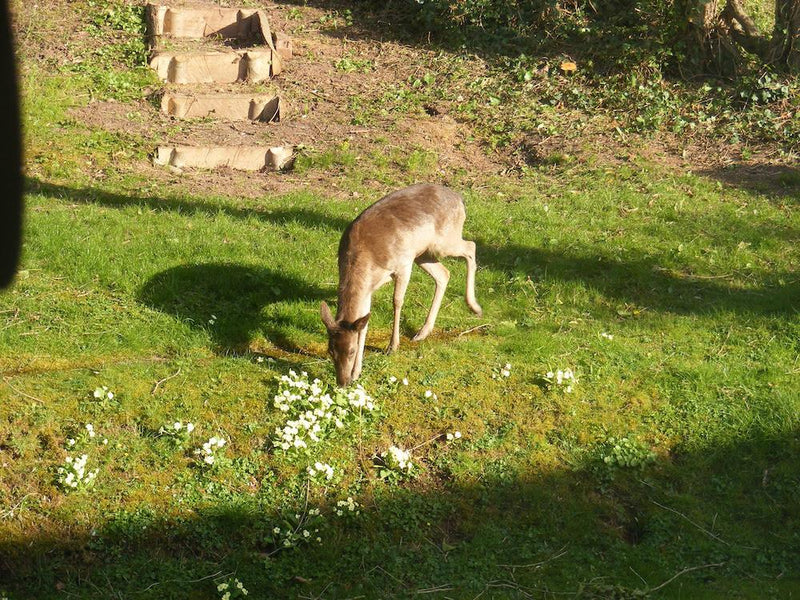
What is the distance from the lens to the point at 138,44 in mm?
15281

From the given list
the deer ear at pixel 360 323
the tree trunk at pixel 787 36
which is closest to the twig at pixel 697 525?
the deer ear at pixel 360 323

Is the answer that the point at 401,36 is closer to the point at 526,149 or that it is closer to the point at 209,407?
the point at 526,149

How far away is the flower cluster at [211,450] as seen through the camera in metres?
7.16

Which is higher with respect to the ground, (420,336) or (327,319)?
(327,319)

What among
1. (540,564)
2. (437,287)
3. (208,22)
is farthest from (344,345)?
(208,22)

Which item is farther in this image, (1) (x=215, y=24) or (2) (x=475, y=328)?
(1) (x=215, y=24)

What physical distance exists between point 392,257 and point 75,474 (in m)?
3.43

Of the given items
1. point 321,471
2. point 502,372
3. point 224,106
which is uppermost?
point 224,106

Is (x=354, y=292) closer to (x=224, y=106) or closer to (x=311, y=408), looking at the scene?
(x=311, y=408)

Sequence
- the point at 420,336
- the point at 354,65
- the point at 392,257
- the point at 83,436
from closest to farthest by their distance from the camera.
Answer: the point at 83,436
the point at 392,257
the point at 420,336
the point at 354,65

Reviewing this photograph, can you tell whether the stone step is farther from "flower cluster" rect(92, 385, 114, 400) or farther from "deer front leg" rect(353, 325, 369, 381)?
"flower cluster" rect(92, 385, 114, 400)

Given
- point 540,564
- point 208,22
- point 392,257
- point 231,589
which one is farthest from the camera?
point 208,22

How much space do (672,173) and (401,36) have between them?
6206mm

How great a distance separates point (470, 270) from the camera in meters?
9.71
